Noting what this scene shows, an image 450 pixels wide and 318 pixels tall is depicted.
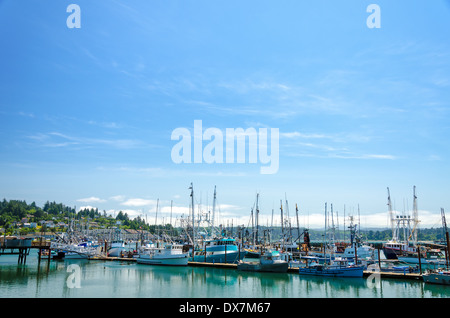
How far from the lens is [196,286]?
39.5m

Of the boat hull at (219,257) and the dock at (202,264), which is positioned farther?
the boat hull at (219,257)

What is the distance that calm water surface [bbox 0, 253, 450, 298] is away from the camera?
1346 inches

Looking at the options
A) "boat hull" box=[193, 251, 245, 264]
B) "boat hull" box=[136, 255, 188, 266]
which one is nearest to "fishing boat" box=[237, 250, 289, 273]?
"boat hull" box=[193, 251, 245, 264]

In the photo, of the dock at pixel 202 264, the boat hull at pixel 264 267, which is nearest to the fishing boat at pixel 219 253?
the dock at pixel 202 264

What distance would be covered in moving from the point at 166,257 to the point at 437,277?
42.9m

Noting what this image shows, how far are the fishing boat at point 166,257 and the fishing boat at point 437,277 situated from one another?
3765 cm

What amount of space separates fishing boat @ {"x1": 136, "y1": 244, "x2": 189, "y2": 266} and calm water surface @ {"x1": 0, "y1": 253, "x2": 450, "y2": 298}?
7.50 meters

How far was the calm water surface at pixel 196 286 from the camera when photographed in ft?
112

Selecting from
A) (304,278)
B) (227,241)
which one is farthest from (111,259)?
(304,278)

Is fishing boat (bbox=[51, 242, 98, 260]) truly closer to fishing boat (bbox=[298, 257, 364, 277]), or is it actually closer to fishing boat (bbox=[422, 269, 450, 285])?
fishing boat (bbox=[298, 257, 364, 277])

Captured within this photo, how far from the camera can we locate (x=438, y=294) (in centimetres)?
3428

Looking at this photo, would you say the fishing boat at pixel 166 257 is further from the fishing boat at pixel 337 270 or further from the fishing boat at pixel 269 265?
the fishing boat at pixel 337 270
